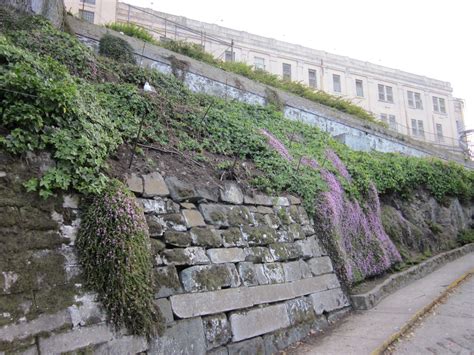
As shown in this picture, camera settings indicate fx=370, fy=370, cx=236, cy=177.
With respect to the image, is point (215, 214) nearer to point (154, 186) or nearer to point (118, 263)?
point (154, 186)

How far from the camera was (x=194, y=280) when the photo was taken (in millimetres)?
4082

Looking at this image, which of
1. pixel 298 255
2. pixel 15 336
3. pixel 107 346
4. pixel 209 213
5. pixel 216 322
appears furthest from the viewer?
pixel 298 255

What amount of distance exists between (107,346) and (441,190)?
12.2m

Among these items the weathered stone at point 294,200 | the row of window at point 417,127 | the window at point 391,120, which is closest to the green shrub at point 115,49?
the weathered stone at point 294,200

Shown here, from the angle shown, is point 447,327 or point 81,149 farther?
point 447,327

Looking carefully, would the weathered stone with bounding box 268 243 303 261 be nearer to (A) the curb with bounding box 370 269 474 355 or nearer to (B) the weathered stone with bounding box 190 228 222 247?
(B) the weathered stone with bounding box 190 228 222 247

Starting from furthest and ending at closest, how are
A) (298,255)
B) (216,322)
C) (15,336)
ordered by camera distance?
(298,255), (216,322), (15,336)

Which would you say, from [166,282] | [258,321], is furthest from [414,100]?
[166,282]

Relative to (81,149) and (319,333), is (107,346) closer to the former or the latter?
(81,149)

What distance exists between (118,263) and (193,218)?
135 centimetres

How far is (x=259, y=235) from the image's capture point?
5348 mm

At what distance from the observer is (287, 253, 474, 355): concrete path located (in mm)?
4672

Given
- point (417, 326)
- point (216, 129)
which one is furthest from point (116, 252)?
point (417, 326)

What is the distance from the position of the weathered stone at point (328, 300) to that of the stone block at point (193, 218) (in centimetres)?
220
